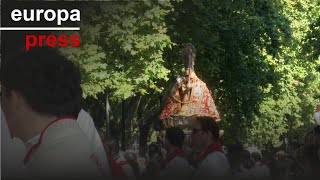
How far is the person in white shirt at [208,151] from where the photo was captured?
19.8 feet

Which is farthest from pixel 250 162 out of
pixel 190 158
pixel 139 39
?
pixel 139 39

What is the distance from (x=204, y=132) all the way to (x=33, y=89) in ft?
11.3

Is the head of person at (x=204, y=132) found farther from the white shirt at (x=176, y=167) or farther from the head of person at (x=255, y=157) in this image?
the head of person at (x=255, y=157)

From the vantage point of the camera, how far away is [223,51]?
95.6 ft

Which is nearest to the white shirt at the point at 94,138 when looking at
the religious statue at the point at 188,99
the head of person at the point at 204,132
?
the head of person at the point at 204,132

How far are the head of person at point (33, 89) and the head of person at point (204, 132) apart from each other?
127 inches

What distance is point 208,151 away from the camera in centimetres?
650

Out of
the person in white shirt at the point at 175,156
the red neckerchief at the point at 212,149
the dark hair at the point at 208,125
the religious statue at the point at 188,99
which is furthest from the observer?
the religious statue at the point at 188,99

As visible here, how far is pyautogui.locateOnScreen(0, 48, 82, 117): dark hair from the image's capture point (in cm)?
343

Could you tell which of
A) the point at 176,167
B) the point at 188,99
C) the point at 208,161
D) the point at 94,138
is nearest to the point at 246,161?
the point at 176,167

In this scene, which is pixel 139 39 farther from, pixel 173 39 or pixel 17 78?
pixel 17 78

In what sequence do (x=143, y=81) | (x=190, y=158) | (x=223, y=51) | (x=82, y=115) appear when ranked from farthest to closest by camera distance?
1. (x=223, y=51)
2. (x=143, y=81)
3. (x=190, y=158)
4. (x=82, y=115)

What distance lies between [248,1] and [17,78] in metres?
25.0

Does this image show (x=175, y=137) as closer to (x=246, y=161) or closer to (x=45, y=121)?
(x=246, y=161)
